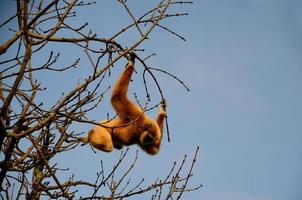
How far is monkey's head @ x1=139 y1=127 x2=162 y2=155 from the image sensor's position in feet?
25.9

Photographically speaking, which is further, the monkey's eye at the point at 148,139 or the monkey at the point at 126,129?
the monkey's eye at the point at 148,139

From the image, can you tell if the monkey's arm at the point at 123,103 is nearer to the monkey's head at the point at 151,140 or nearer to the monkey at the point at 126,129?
the monkey at the point at 126,129

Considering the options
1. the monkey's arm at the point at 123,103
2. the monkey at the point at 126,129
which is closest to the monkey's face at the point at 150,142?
the monkey at the point at 126,129

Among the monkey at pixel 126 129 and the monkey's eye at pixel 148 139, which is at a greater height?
the monkey at pixel 126 129

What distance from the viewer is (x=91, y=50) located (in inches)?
213

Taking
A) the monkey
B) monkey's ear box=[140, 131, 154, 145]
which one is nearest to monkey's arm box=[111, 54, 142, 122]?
the monkey

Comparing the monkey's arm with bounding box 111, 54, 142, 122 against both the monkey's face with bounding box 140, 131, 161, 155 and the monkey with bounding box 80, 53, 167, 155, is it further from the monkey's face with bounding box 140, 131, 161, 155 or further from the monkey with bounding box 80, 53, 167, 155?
the monkey's face with bounding box 140, 131, 161, 155

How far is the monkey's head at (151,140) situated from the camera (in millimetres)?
7887

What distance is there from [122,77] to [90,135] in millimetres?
1345

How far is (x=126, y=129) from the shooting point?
810 cm

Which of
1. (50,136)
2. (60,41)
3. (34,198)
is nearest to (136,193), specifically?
(34,198)

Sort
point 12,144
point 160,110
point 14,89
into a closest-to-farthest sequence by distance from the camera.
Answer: point 14,89 → point 12,144 → point 160,110

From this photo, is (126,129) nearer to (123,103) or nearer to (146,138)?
(146,138)

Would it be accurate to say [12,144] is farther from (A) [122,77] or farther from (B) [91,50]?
(A) [122,77]
